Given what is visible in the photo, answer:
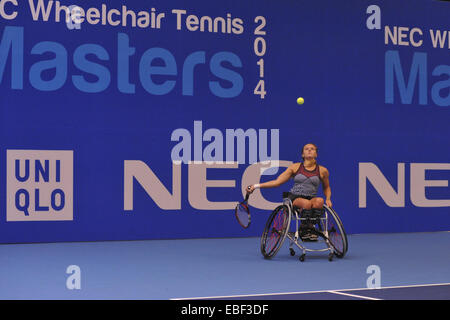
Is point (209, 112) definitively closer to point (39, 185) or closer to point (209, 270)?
point (39, 185)

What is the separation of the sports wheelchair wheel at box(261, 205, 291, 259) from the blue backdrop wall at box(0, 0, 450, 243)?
2.40 m

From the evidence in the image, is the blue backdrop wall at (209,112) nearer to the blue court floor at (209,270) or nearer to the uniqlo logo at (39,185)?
the uniqlo logo at (39,185)

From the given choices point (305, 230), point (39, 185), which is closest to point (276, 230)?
point (305, 230)

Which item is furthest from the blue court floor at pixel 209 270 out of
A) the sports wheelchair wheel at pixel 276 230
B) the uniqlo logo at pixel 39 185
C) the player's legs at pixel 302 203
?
the player's legs at pixel 302 203

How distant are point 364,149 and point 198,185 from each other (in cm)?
254

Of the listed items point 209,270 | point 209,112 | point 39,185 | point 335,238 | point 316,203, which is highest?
point 209,112

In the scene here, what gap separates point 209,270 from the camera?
7.22 meters

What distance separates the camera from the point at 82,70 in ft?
32.4

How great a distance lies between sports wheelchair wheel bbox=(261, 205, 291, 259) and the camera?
774 centimetres

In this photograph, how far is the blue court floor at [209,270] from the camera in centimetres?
583

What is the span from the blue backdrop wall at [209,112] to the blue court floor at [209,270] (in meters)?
0.60

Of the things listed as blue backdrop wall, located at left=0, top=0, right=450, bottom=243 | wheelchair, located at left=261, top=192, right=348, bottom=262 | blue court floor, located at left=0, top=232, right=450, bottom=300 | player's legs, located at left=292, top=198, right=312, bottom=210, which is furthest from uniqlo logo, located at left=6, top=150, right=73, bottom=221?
player's legs, located at left=292, top=198, right=312, bottom=210

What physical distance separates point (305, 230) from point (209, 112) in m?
3.04

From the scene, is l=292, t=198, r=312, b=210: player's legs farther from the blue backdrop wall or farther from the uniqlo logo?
the uniqlo logo
